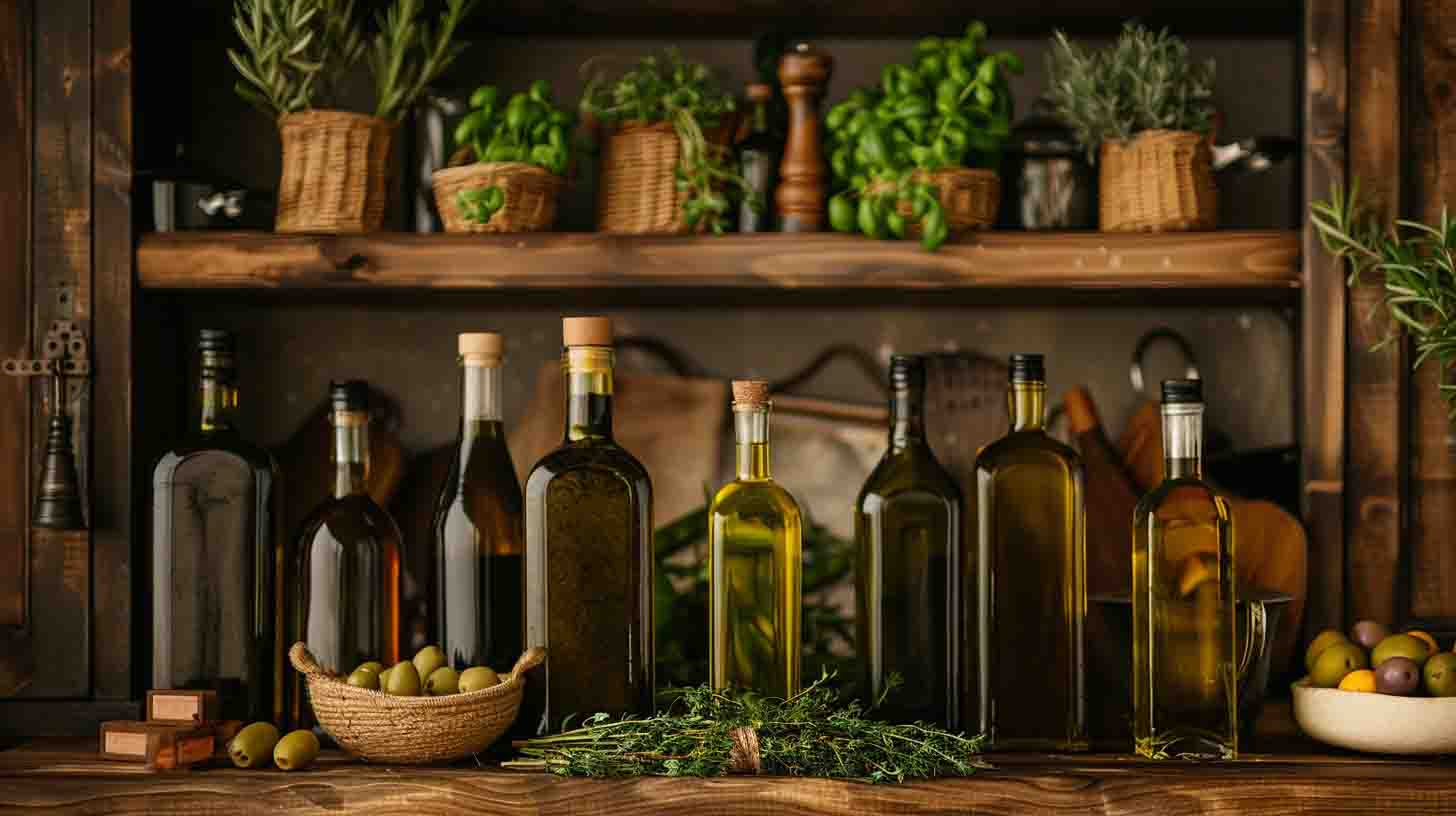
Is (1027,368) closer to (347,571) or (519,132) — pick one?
(519,132)

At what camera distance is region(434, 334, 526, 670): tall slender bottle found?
51.9 inches

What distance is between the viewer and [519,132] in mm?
1443

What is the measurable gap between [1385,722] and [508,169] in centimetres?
98

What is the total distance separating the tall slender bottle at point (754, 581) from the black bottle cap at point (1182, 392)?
0.36 metres

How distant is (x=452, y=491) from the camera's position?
1.34 metres

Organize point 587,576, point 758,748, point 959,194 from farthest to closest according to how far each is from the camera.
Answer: point 959,194, point 587,576, point 758,748

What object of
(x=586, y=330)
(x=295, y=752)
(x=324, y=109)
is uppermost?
(x=324, y=109)

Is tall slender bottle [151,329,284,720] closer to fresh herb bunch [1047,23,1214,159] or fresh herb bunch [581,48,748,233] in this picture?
fresh herb bunch [581,48,748,233]

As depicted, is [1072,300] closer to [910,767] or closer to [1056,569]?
[1056,569]

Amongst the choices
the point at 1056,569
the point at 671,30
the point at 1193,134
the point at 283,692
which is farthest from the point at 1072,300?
the point at 283,692

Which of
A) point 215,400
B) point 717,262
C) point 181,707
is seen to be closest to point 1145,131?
point 717,262

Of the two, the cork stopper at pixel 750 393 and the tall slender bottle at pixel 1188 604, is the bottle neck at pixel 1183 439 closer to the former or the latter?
→ the tall slender bottle at pixel 1188 604

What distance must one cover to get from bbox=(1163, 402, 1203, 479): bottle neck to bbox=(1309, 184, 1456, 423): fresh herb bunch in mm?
255

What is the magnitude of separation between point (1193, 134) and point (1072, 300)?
9.8 inches
